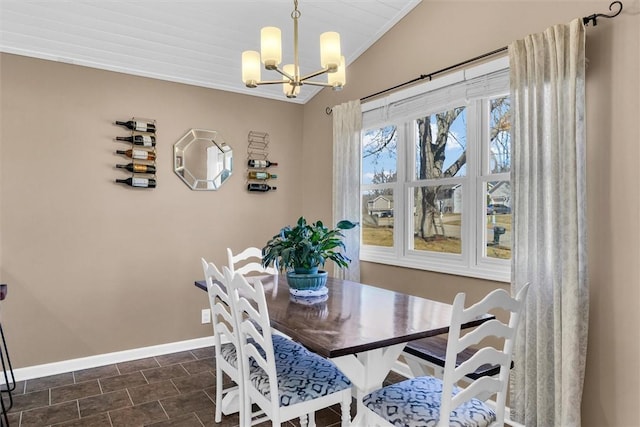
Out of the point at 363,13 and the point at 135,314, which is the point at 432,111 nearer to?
the point at 363,13

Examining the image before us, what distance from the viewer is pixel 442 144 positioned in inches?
118

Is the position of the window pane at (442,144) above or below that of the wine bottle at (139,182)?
above

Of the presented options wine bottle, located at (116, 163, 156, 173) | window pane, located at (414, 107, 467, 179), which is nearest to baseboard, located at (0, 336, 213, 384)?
wine bottle, located at (116, 163, 156, 173)

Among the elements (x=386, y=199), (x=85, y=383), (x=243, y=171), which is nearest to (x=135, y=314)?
(x=85, y=383)

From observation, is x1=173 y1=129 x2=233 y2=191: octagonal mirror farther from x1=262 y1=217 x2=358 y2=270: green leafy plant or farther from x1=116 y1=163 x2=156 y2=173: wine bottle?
x1=262 y1=217 x2=358 y2=270: green leafy plant

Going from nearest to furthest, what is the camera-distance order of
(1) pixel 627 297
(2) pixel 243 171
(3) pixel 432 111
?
(1) pixel 627 297 < (3) pixel 432 111 < (2) pixel 243 171

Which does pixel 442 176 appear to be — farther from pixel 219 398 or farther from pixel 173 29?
pixel 173 29

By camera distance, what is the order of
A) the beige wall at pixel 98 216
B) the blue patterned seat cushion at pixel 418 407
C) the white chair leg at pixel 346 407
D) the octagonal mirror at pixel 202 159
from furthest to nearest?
the octagonal mirror at pixel 202 159
the beige wall at pixel 98 216
the white chair leg at pixel 346 407
the blue patterned seat cushion at pixel 418 407

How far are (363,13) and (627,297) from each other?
249cm

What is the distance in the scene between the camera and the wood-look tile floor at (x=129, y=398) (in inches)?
95.3

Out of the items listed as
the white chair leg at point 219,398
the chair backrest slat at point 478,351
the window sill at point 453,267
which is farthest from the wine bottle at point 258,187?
the chair backrest slat at point 478,351

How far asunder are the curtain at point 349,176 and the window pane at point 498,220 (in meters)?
1.15

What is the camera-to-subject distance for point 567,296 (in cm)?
198

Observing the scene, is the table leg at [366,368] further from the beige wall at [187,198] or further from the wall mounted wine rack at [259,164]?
the wall mounted wine rack at [259,164]
